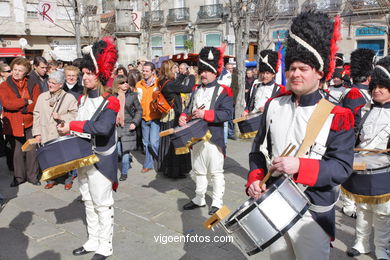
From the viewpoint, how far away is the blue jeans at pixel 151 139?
7.00 metres

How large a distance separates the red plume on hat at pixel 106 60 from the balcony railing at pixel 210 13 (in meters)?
26.0

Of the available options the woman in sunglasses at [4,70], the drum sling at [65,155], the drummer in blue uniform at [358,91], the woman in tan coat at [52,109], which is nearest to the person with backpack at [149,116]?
the woman in tan coat at [52,109]

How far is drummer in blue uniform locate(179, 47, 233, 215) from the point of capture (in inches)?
192

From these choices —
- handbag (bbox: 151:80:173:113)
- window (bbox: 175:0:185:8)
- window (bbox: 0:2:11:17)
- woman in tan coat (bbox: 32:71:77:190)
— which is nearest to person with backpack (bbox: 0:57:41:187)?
woman in tan coat (bbox: 32:71:77:190)

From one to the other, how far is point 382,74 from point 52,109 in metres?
4.61

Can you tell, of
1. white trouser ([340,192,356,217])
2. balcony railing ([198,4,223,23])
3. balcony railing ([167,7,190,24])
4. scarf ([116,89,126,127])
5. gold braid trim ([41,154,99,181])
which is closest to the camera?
gold braid trim ([41,154,99,181])

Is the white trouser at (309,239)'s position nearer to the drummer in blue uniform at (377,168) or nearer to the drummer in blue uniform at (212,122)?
the drummer in blue uniform at (377,168)

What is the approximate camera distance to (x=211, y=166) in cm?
498

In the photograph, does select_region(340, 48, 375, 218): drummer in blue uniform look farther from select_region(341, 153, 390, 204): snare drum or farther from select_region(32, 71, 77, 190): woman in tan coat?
select_region(32, 71, 77, 190): woman in tan coat

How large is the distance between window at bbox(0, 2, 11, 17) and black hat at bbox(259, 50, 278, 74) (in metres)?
26.2

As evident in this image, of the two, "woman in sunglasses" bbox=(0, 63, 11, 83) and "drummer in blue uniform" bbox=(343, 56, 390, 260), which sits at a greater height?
"woman in sunglasses" bbox=(0, 63, 11, 83)

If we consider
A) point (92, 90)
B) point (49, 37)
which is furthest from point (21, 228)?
point (49, 37)

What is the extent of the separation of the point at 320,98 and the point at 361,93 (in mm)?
3130

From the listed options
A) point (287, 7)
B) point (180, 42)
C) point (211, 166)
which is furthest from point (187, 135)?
point (180, 42)
